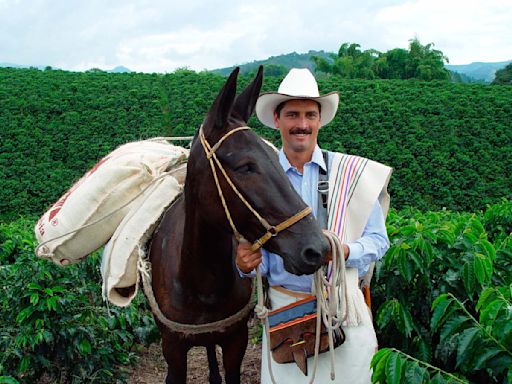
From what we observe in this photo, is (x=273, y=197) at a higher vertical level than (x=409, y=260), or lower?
higher

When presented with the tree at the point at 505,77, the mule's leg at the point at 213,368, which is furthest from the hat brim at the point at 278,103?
the tree at the point at 505,77

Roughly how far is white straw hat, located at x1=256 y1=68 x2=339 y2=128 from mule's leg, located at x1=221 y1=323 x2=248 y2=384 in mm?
1237

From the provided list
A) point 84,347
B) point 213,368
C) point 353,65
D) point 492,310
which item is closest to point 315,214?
point 492,310

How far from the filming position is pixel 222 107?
2.06 meters

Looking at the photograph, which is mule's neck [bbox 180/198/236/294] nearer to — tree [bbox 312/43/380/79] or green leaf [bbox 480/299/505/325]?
green leaf [bbox 480/299/505/325]

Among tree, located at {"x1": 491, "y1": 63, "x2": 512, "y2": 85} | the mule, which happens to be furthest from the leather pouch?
tree, located at {"x1": 491, "y1": 63, "x2": 512, "y2": 85}

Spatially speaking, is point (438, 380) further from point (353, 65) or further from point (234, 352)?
point (353, 65)

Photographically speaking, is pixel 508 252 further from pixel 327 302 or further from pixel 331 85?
pixel 331 85

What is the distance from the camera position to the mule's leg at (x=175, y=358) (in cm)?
282

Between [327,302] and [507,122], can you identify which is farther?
[507,122]

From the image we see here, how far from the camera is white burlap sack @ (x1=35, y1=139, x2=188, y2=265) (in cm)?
311

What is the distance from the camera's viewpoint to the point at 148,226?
9.78 feet

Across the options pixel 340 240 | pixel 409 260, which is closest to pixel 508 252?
pixel 409 260

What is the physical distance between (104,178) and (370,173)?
65.1 inches
